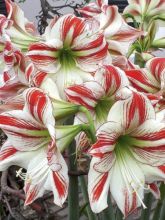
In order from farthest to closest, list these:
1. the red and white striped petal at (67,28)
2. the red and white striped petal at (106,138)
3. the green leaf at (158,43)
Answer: the green leaf at (158,43) < the red and white striped petal at (67,28) < the red and white striped petal at (106,138)

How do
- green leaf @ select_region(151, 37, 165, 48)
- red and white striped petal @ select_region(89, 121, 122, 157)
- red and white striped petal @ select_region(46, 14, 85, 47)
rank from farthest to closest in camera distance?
1. green leaf @ select_region(151, 37, 165, 48)
2. red and white striped petal @ select_region(46, 14, 85, 47)
3. red and white striped petal @ select_region(89, 121, 122, 157)

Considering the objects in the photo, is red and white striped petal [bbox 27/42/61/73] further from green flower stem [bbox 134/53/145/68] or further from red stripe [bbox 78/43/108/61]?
green flower stem [bbox 134/53/145/68]

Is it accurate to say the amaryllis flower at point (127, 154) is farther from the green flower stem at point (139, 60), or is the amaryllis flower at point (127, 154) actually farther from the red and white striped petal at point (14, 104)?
the green flower stem at point (139, 60)

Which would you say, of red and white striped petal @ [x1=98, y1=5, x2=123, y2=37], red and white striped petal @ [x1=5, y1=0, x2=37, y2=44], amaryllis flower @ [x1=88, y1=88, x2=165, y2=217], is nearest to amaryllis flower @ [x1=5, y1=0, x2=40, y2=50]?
red and white striped petal @ [x1=5, y1=0, x2=37, y2=44]

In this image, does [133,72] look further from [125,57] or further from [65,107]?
[65,107]

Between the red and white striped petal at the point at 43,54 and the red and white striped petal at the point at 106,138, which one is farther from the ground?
the red and white striped petal at the point at 43,54

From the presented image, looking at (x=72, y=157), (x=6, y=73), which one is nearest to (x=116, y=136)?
(x=72, y=157)

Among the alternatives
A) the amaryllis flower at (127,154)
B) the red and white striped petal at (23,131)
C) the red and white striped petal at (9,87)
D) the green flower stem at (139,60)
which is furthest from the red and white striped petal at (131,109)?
the green flower stem at (139,60)
